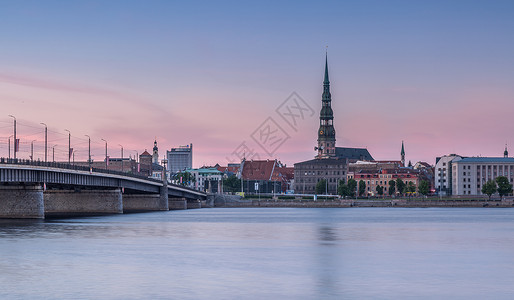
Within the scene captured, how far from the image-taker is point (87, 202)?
489 feet

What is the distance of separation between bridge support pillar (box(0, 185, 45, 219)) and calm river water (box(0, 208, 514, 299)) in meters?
25.2

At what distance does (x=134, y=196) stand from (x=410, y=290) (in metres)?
146

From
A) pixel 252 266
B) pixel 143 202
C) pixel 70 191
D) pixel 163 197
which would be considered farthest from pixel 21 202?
pixel 143 202

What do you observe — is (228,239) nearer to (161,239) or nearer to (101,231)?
(161,239)

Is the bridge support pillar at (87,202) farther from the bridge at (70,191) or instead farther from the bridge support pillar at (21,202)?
the bridge support pillar at (21,202)

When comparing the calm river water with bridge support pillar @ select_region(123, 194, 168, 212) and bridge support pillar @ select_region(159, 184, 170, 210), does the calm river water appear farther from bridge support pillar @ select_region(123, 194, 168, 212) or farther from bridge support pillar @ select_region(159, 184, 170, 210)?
bridge support pillar @ select_region(123, 194, 168, 212)

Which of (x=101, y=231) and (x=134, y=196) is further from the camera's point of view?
(x=134, y=196)

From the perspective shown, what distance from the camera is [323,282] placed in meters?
44.4

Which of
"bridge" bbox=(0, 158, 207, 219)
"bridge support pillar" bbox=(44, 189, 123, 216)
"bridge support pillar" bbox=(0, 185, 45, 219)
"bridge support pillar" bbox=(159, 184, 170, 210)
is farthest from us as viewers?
A: "bridge support pillar" bbox=(159, 184, 170, 210)

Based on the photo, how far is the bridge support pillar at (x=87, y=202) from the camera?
146 metres

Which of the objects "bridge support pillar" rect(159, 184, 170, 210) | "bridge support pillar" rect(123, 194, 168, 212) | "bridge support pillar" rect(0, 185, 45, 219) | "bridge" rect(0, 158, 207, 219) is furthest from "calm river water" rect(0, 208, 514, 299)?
"bridge support pillar" rect(123, 194, 168, 212)

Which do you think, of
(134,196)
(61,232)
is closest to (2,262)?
(61,232)

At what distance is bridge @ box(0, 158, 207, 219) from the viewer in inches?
4142

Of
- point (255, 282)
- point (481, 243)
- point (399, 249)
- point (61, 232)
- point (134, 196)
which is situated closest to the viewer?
point (255, 282)
